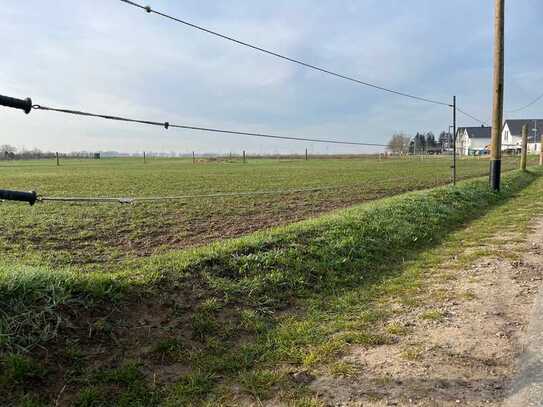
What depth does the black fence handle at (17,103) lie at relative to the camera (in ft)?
9.17

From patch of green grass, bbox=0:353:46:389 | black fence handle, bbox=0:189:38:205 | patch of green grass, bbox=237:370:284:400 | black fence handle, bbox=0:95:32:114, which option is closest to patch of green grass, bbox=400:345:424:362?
patch of green grass, bbox=237:370:284:400

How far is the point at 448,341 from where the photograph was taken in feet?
10.9

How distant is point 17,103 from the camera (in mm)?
2865

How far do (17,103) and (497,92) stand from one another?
15.0 m

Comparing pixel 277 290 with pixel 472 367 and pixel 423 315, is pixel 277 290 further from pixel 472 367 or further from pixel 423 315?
pixel 472 367

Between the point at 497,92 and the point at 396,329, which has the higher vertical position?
the point at 497,92

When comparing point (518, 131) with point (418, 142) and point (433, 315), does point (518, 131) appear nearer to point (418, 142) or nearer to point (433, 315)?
point (418, 142)

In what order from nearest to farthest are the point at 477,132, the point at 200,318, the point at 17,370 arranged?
the point at 17,370 → the point at 200,318 → the point at 477,132

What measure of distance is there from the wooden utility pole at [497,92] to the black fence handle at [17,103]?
14.3 meters

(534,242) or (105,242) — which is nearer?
(534,242)

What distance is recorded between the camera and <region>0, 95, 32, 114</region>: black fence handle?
2.79 metres

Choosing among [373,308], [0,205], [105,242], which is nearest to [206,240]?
[105,242]

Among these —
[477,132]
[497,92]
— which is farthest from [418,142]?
[497,92]

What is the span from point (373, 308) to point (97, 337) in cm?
257
